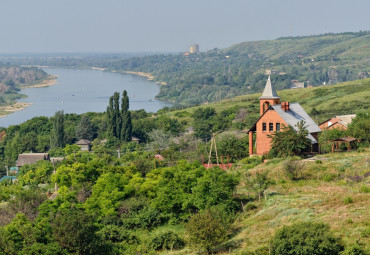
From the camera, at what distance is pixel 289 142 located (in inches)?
1262

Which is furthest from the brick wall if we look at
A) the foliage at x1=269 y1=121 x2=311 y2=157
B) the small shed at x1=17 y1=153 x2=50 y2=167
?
the small shed at x1=17 y1=153 x2=50 y2=167

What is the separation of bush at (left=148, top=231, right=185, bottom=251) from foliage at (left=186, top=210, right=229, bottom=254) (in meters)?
1.44

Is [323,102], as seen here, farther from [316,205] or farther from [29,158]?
[316,205]

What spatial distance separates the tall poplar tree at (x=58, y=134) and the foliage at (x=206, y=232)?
4344 centimetres

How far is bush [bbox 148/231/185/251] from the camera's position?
22234mm

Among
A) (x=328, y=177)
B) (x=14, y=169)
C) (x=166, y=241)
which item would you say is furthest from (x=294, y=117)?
(x=14, y=169)

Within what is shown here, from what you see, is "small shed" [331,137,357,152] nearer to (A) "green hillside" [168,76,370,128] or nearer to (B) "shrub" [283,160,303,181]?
(B) "shrub" [283,160,303,181]

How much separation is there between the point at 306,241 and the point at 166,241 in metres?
6.52

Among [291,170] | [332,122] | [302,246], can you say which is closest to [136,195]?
[291,170]

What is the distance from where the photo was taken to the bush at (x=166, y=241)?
2223cm

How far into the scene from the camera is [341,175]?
1059 inches

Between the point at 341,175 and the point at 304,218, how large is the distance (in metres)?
6.98

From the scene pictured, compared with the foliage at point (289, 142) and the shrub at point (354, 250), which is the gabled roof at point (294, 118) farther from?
the shrub at point (354, 250)

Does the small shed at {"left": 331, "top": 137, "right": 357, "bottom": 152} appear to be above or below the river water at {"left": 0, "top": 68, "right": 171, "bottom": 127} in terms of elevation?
above
